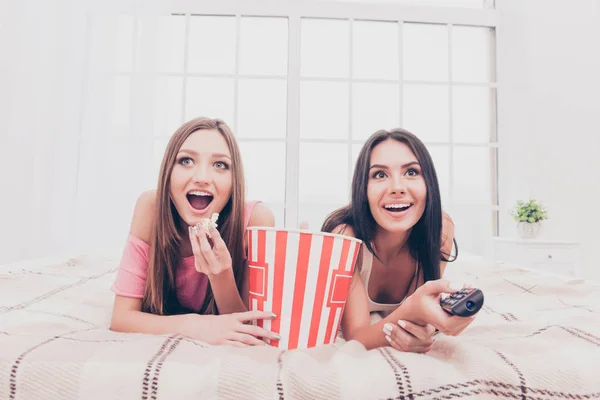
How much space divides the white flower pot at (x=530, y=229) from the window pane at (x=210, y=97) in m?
1.88

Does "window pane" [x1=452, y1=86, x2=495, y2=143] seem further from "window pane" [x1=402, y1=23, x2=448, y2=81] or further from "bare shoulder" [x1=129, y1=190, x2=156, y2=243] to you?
"bare shoulder" [x1=129, y1=190, x2=156, y2=243]

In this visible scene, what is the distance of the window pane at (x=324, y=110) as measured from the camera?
2869mm

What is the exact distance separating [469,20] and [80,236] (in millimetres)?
2781

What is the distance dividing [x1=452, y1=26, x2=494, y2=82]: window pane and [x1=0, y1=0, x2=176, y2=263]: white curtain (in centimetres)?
193

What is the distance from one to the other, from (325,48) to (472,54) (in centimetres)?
103

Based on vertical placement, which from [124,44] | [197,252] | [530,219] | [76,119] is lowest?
[197,252]

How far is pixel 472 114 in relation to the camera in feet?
9.78

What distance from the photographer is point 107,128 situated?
2.31m

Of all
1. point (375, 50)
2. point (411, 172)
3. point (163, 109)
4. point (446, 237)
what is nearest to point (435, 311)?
point (411, 172)

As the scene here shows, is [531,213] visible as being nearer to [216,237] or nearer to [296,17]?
[296,17]

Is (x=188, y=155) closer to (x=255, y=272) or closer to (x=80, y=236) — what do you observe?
(x=255, y=272)

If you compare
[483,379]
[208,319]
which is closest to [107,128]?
[208,319]

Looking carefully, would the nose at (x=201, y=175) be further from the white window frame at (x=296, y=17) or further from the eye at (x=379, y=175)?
the white window frame at (x=296, y=17)

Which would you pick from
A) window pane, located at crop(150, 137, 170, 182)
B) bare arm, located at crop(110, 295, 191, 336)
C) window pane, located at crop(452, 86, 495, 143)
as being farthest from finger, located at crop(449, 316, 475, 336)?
window pane, located at crop(452, 86, 495, 143)
